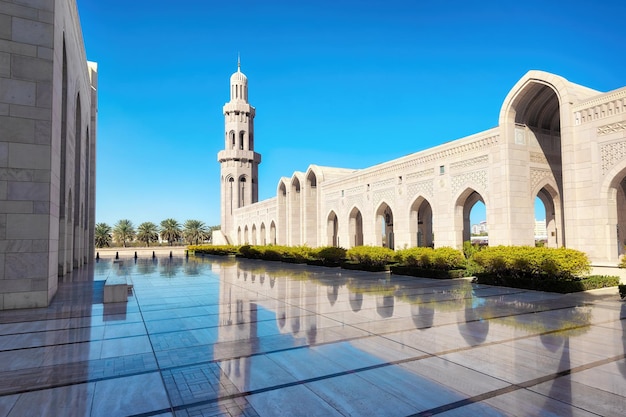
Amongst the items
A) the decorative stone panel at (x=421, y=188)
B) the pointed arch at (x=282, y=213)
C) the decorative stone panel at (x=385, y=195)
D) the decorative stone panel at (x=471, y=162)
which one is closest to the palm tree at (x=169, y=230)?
the pointed arch at (x=282, y=213)

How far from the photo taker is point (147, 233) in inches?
2195

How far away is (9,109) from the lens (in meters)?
7.72

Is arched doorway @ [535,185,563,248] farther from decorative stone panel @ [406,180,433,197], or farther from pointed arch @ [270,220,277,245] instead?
pointed arch @ [270,220,277,245]

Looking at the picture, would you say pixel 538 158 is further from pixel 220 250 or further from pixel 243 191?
pixel 243 191

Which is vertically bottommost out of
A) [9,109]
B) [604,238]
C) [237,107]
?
[604,238]

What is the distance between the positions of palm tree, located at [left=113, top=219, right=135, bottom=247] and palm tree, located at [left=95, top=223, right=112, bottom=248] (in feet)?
4.84

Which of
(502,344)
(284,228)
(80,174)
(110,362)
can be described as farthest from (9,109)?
(284,228)

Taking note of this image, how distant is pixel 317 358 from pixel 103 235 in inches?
2143

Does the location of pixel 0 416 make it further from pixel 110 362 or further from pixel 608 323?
pixel 608 323

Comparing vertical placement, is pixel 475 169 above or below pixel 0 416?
above

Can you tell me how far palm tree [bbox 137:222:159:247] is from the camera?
5550 centimetres

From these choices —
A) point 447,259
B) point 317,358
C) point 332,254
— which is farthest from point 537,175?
point 317,358

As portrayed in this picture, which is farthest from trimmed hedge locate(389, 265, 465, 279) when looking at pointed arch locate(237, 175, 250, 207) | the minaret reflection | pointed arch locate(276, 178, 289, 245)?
pointed arch locate(237, 175, 250, 207)

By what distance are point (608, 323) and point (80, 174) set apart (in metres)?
18.7
